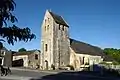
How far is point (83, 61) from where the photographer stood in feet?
187

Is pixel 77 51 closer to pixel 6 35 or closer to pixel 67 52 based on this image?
pixel 67 52

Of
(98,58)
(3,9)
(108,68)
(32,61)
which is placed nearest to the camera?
(3,9)

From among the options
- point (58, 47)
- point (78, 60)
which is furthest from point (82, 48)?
point (58, 47)

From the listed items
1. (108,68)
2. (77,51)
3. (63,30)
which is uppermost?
(63,30)

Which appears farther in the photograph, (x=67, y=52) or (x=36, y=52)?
(x=36, y=52)

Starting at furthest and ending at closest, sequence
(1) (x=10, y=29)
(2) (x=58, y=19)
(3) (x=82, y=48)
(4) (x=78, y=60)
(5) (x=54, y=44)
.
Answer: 1. (3) (x=82, y=48)
2. (2) (x=58, y=19)
3. (4) (x=78, y=60)
4. (5) (x=54, y=44)
5. (1) (x=10, y=29)

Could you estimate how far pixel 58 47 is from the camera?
177 ft

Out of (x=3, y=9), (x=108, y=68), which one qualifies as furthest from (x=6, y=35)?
(x=108, y=68)

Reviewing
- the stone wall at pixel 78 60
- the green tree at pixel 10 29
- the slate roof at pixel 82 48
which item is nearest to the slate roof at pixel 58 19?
the slate roof at pixel 82 48

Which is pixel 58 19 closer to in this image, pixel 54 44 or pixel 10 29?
pixel 54 44

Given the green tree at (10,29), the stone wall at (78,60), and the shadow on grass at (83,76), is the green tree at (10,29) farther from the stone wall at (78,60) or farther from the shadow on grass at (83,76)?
the stone wall at (78,60)

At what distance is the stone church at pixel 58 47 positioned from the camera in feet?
175

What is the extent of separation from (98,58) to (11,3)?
2239 inches

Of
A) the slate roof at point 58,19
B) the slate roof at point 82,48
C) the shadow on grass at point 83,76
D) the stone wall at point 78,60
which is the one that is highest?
the slate roof at point 58,19
